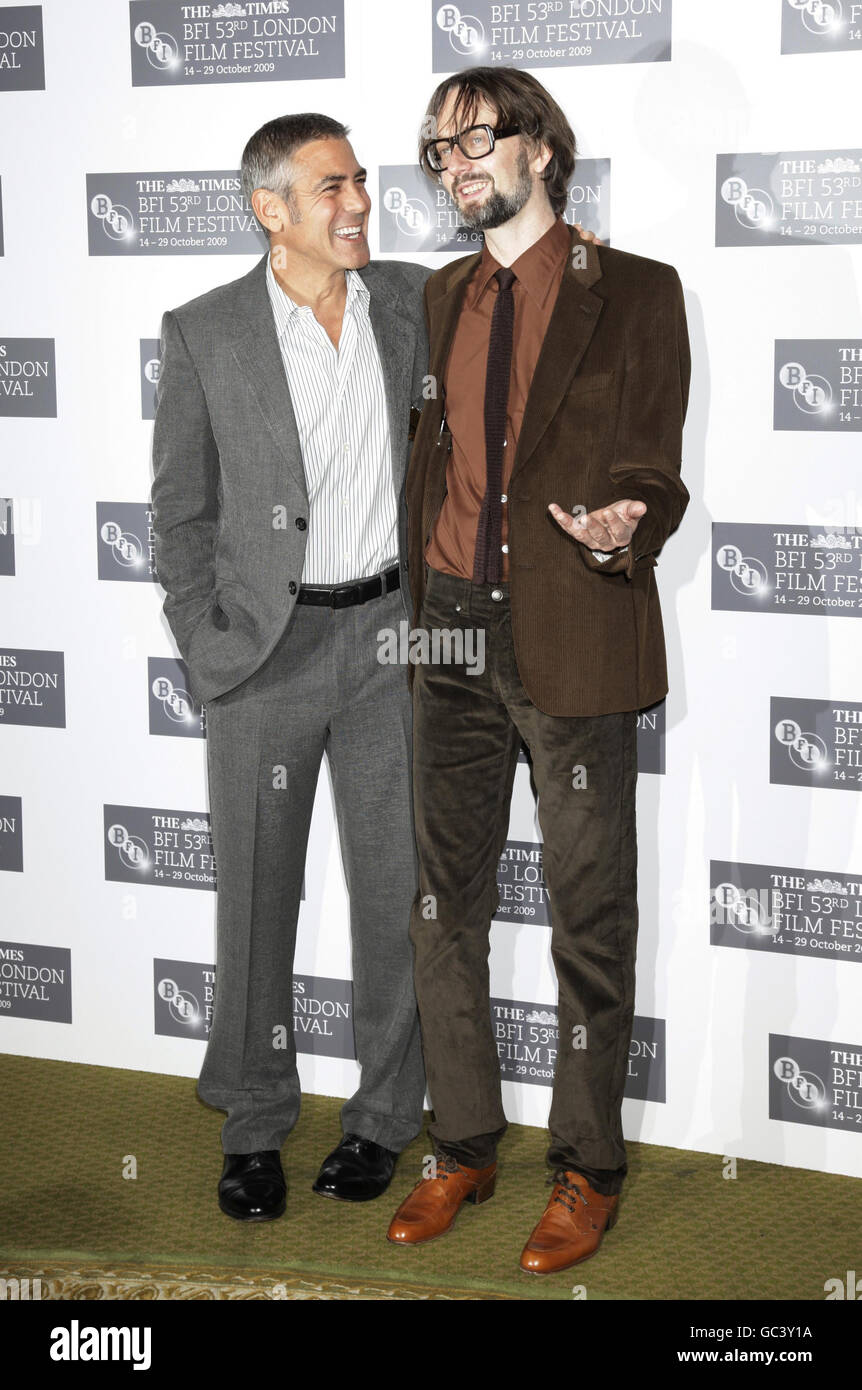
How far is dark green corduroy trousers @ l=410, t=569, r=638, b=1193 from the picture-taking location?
2.73m

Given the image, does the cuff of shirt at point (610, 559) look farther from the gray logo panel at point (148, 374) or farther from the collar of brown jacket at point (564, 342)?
the gray logo panel at point (148, 374)

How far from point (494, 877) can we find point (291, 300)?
1.22 metres

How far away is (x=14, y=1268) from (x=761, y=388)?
90.3 inches

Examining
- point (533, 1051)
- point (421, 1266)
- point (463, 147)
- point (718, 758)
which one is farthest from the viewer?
point (533, 1051)

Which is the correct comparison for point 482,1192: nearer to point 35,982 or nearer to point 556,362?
point 35,982

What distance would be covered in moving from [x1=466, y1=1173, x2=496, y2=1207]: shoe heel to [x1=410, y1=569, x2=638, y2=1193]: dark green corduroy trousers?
67mm

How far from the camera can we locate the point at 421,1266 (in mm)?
2854

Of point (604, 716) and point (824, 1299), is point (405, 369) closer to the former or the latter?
point (604, 716)

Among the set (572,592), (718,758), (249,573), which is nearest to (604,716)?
(572,592)

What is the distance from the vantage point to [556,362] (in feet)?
8.58

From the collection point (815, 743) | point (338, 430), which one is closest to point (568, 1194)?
point (815, 743)

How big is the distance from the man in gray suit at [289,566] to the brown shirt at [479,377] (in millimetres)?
200

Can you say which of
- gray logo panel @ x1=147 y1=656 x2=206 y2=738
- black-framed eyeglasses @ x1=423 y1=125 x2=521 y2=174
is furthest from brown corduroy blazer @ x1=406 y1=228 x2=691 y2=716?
gray logo panel @ x1=147 y1=656 x2=206 y2=738

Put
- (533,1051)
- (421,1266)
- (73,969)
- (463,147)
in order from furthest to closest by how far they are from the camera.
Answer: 1. (73,969)
2. (533,1051)
3. (421,1266)
4. (463,147)
